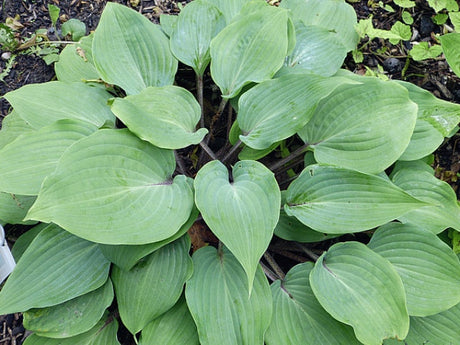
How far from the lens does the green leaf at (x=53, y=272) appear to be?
1847 mm

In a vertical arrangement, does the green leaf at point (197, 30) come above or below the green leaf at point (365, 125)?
above

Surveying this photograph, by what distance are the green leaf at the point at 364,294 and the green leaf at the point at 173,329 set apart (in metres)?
0.64

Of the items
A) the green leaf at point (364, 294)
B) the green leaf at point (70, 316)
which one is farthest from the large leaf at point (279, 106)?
the green leaf at point (70, 316)

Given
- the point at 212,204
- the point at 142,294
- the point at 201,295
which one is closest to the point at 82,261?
the point at 142,294

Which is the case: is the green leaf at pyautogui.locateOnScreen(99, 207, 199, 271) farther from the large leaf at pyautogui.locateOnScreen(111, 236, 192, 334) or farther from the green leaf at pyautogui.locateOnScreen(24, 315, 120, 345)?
the green leaf at pyautogui.locateOnScreen(24, 315, 120, 345)

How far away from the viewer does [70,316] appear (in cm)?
196

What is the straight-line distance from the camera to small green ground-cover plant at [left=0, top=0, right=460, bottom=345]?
1.73 metres

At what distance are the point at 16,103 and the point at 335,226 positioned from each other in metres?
1.68

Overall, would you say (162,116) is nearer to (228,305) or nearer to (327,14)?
(228,305)

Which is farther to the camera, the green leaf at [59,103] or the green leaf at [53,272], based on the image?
the green leaf at [59,103]

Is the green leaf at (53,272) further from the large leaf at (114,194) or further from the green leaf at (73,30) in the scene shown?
the green leaf at (73,30)

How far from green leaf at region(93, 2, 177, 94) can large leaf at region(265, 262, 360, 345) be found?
1304 millimetres

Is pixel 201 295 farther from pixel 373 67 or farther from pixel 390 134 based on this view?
pixel 373 67

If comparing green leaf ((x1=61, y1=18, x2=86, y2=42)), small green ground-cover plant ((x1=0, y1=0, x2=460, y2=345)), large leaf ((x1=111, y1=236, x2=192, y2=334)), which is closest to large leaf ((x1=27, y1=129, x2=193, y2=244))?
small green ground-cover plant ((x1=0, y1=0, x2=460, y2=345))
